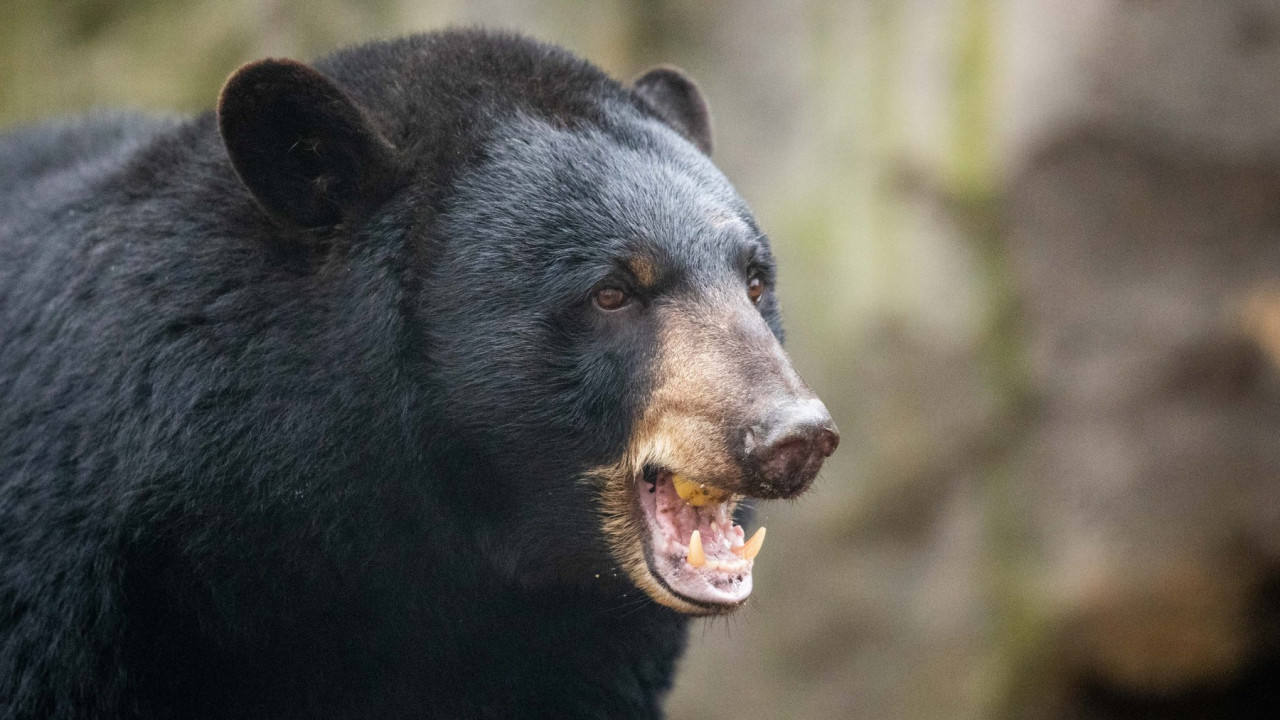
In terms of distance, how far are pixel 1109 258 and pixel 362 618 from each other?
5287mm

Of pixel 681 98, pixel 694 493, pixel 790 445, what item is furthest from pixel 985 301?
pixel 790 445

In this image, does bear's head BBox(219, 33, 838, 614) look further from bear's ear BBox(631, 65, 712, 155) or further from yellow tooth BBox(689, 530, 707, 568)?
bear's ear BBox(631, 65, 712, 155)

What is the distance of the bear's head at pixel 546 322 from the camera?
311 centimetres

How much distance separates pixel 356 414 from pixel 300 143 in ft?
2.25

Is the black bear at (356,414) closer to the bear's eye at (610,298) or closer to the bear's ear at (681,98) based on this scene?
the bear's eye at (610,298)

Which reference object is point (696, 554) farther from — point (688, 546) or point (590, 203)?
point (590, 203)

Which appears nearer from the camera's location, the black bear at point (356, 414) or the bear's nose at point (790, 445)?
the bear's nose at point (790, 445)

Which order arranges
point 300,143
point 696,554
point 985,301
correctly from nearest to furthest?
point 696,554
point 300,143
point 985,301

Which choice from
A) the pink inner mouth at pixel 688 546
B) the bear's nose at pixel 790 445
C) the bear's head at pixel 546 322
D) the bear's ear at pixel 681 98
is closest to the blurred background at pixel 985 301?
the bear's ear at pixel 681 98

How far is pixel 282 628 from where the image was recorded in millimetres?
3250

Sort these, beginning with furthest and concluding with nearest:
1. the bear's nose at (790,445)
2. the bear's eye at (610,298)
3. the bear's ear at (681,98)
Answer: the bear's ear at (681,98) → the bear's eye at (610,298) → the bear's nose at (790,445)

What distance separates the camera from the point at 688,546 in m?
3.20

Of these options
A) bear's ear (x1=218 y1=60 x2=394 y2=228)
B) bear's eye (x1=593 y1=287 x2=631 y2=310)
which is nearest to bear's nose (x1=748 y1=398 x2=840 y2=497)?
bear's eye (x1=593 y1=287 x2=631 y2=310)

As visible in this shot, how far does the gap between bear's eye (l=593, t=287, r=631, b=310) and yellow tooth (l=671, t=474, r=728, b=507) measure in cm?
44
